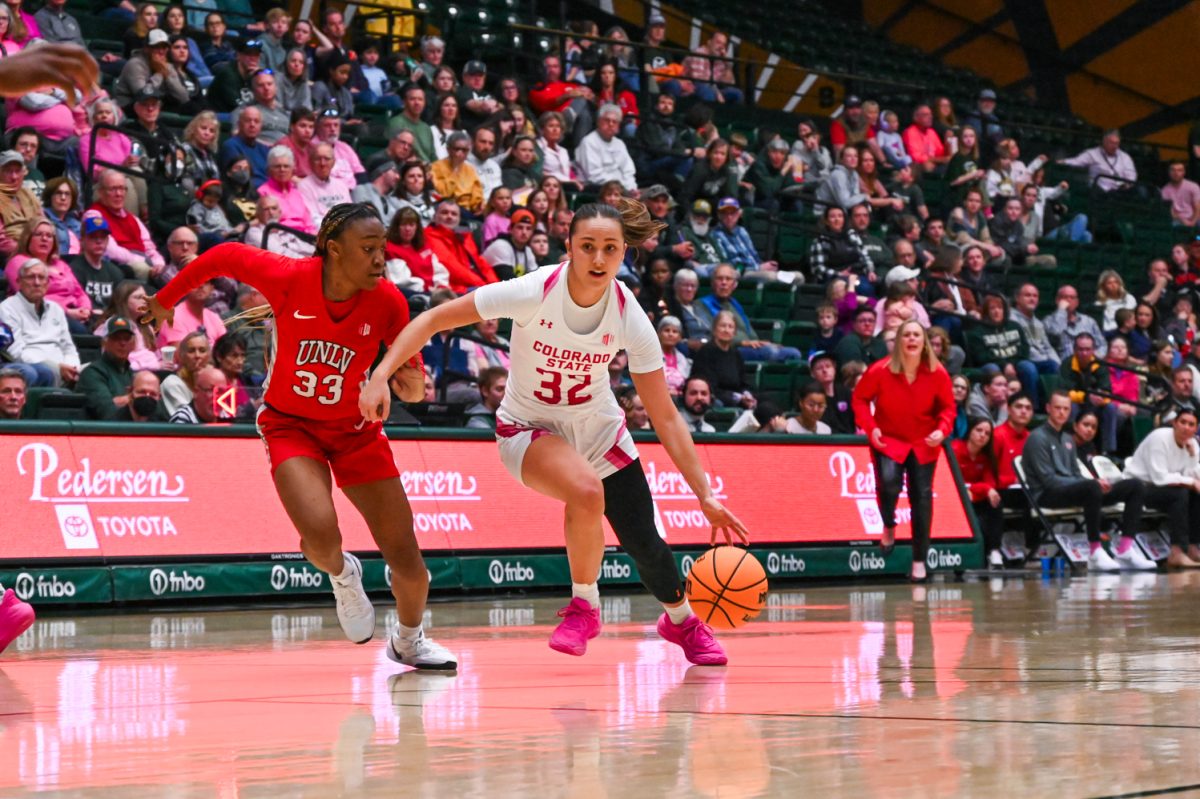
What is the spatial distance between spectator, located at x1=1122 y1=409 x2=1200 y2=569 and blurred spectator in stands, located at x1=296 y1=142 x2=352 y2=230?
934 centimetres

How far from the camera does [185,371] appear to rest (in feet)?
40.7

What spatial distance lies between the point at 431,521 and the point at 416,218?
11.4 ft

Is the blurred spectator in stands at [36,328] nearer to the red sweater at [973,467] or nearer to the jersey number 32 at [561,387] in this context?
the jersey number 32 at [561,387]

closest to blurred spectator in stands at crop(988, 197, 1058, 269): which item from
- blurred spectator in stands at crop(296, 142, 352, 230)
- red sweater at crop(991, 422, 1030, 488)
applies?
red sweater at crop(991, 422, 1030, 488)

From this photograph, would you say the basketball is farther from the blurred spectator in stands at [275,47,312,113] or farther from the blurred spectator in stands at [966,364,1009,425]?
the blurred spectator in stands at [966,364,1009,425]

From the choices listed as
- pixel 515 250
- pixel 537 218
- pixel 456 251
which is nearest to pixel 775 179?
pixel 537 218

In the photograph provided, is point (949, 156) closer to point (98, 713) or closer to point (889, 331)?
point (889, 331)

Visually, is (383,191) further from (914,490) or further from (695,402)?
(914,490)

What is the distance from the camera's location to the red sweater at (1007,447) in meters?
17.2

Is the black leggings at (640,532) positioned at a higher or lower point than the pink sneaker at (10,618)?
higher

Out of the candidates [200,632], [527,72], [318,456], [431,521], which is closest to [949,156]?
[527,72]

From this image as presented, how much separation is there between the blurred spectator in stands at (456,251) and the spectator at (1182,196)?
16447mm

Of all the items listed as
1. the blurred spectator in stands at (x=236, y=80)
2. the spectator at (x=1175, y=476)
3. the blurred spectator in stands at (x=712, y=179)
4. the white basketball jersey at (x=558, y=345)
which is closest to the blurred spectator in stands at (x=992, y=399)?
the spectator at (x=1175, y=476)

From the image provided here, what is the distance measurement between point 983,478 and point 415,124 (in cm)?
726
